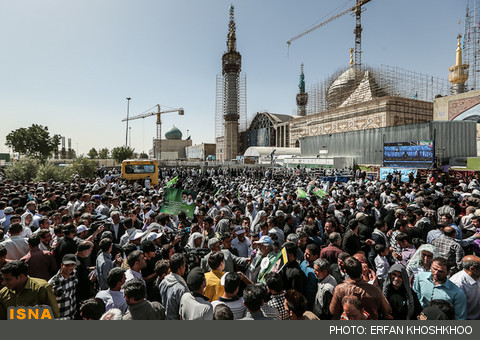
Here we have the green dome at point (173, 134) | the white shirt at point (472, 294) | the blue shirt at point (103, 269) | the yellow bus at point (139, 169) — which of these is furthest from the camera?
the green dome at point (173, 134)

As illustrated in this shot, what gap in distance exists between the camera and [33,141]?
36.9m

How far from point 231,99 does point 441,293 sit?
65.8 m

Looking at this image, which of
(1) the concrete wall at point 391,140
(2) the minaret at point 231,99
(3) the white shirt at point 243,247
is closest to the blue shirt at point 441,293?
(3) the white shirt at point 243,247

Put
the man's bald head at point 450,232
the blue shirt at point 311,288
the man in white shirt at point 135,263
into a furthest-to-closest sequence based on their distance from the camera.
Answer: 1. the man's bald head at point 450,232
2. the man in white shirt at point 135,263
3. the blue shirt at point 311,288

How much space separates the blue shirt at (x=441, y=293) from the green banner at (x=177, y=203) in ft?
16.4

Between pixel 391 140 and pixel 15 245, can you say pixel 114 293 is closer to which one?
pixel 15 245

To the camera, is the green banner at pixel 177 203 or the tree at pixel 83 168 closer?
the green banner at pixel 177 203

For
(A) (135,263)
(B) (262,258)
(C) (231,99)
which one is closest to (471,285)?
(B) (262,258)

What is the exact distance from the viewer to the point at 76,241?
14.8ft

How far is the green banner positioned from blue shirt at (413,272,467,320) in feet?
16.4

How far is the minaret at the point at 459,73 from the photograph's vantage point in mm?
39125

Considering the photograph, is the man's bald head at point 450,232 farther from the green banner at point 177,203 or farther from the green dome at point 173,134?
the green dome at point 173,134
